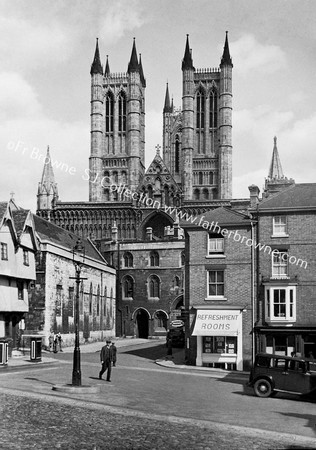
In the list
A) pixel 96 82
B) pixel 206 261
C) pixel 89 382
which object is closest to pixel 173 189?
pixel 96 82

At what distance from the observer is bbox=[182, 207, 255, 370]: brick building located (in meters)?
35.9

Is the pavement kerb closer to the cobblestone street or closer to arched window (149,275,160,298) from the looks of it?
the cobblestone street

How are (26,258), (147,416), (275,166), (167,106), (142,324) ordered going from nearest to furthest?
(147,416) → (26,258) → (142,324) → (275,166) → (167,106)

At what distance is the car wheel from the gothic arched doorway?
51.7 m

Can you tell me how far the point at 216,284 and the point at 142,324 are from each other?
1609 inches

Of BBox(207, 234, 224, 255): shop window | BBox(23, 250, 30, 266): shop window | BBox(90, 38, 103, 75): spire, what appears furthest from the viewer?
BBox(90, 38, 103, 75): spire

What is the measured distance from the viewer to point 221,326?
35875mm

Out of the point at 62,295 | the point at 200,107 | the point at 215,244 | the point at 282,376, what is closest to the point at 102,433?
the point at 282,376

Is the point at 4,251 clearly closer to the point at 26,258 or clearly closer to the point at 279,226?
the point at 26,258

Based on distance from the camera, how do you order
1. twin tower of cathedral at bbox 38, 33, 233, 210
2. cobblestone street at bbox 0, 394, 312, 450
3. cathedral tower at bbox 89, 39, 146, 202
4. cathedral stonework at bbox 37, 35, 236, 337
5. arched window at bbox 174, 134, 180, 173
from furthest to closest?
arched window at bbox 174, 134, 180, 173 → cathedral tower at bbox 89, 39, 146, 202 → twin tower of cathedral at bbox 38, 33, 233, 210 → cathedral stonework at bbox 37, 35, 236, 337 → cobblestone street at bbox 0, 394, 312, 450

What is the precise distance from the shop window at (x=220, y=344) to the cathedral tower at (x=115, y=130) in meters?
87.5

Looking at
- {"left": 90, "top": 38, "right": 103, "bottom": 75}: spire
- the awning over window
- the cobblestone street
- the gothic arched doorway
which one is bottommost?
the gothic arched doorway

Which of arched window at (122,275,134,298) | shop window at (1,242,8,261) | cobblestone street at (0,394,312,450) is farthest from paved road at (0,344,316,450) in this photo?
arched window at (122,275,134,298)

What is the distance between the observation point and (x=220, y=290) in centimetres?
3731
